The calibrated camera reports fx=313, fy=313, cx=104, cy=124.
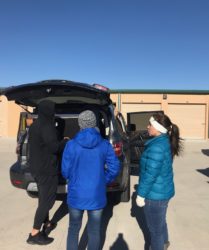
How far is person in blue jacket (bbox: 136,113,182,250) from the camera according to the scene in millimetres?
Result: 2994

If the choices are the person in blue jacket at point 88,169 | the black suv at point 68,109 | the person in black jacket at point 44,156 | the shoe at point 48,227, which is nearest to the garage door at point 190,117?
the black suv at point 68,109

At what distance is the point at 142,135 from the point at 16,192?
3.53 m

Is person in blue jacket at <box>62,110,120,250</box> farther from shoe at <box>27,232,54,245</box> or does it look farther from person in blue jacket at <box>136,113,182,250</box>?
shoe at <box>27,232,54,245</box>

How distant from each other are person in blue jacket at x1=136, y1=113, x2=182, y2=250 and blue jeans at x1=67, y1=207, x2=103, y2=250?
442mm

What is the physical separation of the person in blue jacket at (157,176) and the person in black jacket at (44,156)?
1.27 metres

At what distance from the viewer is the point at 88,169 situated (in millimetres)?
2906

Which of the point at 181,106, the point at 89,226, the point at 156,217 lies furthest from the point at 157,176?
the point at 181,106

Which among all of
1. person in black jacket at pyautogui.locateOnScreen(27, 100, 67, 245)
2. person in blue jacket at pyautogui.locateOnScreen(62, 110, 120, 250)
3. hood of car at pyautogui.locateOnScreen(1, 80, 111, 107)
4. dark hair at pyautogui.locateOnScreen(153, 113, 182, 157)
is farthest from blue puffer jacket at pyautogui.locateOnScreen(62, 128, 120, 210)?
hood of car at pyautogui.locateOnScreen(1, 80, 111, 107)

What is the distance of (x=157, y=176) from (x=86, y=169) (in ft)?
2.30

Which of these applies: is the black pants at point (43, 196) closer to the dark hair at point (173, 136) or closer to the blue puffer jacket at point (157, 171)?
the blue puffer jacket at point (157, 171)

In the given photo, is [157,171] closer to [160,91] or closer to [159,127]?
[159,127]

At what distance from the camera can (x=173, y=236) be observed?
4.28 m

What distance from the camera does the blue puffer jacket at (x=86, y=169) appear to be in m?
2.90

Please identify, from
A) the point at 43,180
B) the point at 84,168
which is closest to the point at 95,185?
the point at 84,168
